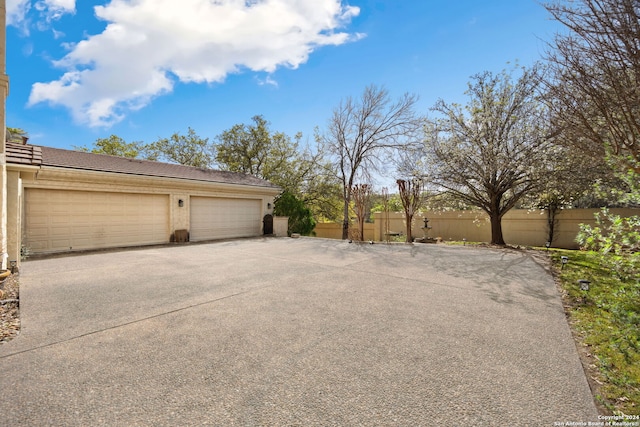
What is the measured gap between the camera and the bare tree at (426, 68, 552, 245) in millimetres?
10070

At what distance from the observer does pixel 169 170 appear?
13133mm

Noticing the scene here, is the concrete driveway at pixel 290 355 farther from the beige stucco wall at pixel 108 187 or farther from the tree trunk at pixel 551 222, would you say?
the tree trunk at pixel 551 222

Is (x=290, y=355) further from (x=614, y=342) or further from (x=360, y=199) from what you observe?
(x=360, y=199)

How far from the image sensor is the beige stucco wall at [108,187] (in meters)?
6.64

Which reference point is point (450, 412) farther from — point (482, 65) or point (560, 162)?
point (482, 65)

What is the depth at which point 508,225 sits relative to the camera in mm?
15156

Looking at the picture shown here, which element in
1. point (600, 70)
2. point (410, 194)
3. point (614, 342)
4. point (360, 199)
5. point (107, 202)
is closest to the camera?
point (614, 342)

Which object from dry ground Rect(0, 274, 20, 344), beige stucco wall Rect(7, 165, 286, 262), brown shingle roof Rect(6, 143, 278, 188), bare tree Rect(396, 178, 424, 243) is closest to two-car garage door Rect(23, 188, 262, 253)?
beige stucco wall Rect(7, 165, 286, 262)

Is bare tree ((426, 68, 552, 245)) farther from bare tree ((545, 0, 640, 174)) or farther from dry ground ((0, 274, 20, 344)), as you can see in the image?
dry ground ((0, 274, 20, 344))

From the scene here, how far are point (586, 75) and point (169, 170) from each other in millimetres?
14048

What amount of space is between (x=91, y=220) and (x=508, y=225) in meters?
18.4

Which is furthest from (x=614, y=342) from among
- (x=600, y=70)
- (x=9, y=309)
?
(x=9, y=309)

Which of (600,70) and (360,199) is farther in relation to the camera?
(360,199)

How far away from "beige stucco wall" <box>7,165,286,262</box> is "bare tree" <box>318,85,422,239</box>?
5.29 m
